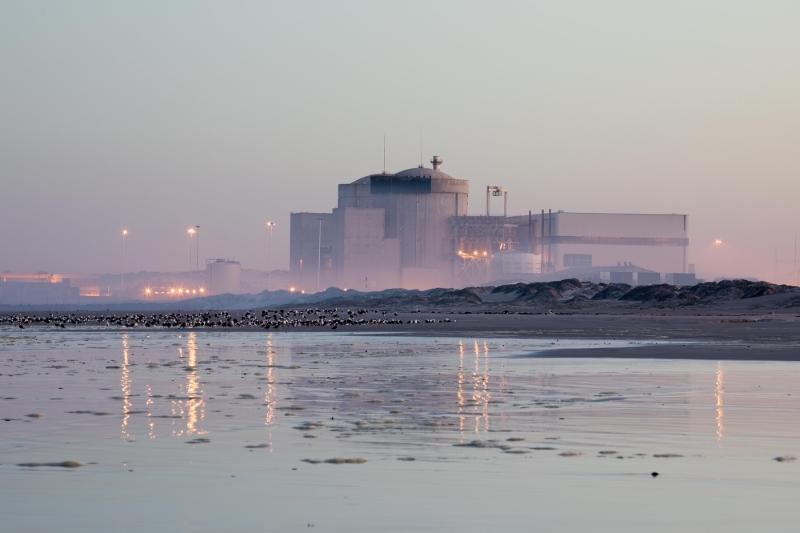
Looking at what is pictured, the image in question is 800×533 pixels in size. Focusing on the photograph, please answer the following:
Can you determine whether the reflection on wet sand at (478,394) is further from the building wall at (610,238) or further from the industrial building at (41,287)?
the industrial building at (41,287)

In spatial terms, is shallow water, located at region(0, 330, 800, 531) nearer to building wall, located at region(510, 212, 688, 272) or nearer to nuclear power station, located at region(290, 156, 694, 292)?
nuclear power station, located at region(290, 156, 694, 292)

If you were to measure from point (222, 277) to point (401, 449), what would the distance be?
150126 millimetres

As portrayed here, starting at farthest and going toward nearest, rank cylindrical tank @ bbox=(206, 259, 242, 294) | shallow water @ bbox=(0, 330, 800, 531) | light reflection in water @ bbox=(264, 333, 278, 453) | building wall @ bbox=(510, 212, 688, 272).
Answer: cylindrical tank @ bbox=(206, 259, 242, 294)
building wall @ bbox=(510, 212, 688, 272)
light reflection in water @ bbox=(264, 333, 278, 453)
shallow water @ bbox=(0, 330, 800, 531)

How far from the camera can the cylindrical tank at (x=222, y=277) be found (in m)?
159

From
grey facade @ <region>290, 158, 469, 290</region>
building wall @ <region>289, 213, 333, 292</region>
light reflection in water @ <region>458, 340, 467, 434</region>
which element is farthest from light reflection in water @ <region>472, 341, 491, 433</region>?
building wall @ <region>289, 213, 333, 292</region>

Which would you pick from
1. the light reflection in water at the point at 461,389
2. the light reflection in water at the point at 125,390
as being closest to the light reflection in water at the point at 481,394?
the light reflection in water at the point at 461,389

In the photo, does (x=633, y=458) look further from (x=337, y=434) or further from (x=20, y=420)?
(x=20, y=420)

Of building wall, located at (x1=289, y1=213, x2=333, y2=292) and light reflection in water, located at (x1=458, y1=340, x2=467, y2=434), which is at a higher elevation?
building wall, located at (x1=289, y1=213, x2=333, y2=292)

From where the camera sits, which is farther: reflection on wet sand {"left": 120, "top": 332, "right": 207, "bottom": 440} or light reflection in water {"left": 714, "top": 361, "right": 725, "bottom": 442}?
reflection on wet sand {"left": 120, "top": 332, "right": 207, "bottom": 440}

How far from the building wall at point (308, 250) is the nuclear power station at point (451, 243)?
118mm

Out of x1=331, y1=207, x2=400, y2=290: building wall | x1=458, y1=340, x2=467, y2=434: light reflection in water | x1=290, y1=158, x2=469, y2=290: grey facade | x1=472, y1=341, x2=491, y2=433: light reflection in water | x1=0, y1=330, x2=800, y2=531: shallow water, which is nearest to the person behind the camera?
x1=0, y1=330, x2=800, y2=531: shallow water

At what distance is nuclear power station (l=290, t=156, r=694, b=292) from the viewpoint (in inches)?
5113

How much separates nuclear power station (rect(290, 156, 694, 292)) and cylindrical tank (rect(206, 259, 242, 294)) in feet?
78.4

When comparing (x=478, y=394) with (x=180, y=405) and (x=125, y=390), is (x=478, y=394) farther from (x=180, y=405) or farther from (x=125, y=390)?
(x=125, y=390)
